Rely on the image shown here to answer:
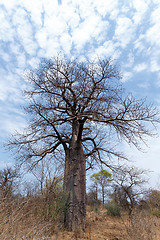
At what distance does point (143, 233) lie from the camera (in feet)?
10.1

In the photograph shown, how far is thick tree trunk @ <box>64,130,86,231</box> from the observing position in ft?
16.6

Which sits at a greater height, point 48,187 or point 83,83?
point 83,83

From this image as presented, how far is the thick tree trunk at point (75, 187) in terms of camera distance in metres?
5.07

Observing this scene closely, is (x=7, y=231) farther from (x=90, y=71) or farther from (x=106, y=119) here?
(x=90, y=71)

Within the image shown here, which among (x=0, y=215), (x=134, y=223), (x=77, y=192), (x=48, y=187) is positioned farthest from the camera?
(x=77, y=192)

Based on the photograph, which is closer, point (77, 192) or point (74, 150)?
point (77, 192)

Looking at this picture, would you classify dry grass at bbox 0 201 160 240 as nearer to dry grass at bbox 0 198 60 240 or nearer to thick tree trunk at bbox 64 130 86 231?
dry grass at bbox 0 198 60 240

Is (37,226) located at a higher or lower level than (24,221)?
lower

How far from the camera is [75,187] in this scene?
5352 millimetres

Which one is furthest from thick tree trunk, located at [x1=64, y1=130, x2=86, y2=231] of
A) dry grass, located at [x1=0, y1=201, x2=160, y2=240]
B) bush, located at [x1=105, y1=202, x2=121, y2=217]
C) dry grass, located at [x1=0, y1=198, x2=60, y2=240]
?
bush, located at [x1=105, y1=202, x2=121, y2=217]

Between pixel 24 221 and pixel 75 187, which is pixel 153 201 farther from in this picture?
pixel 24 221

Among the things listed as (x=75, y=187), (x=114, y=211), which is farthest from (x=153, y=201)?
(x=75, y=187)

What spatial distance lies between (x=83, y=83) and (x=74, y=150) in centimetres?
234

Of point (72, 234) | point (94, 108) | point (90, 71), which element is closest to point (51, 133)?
point (94, 108)
